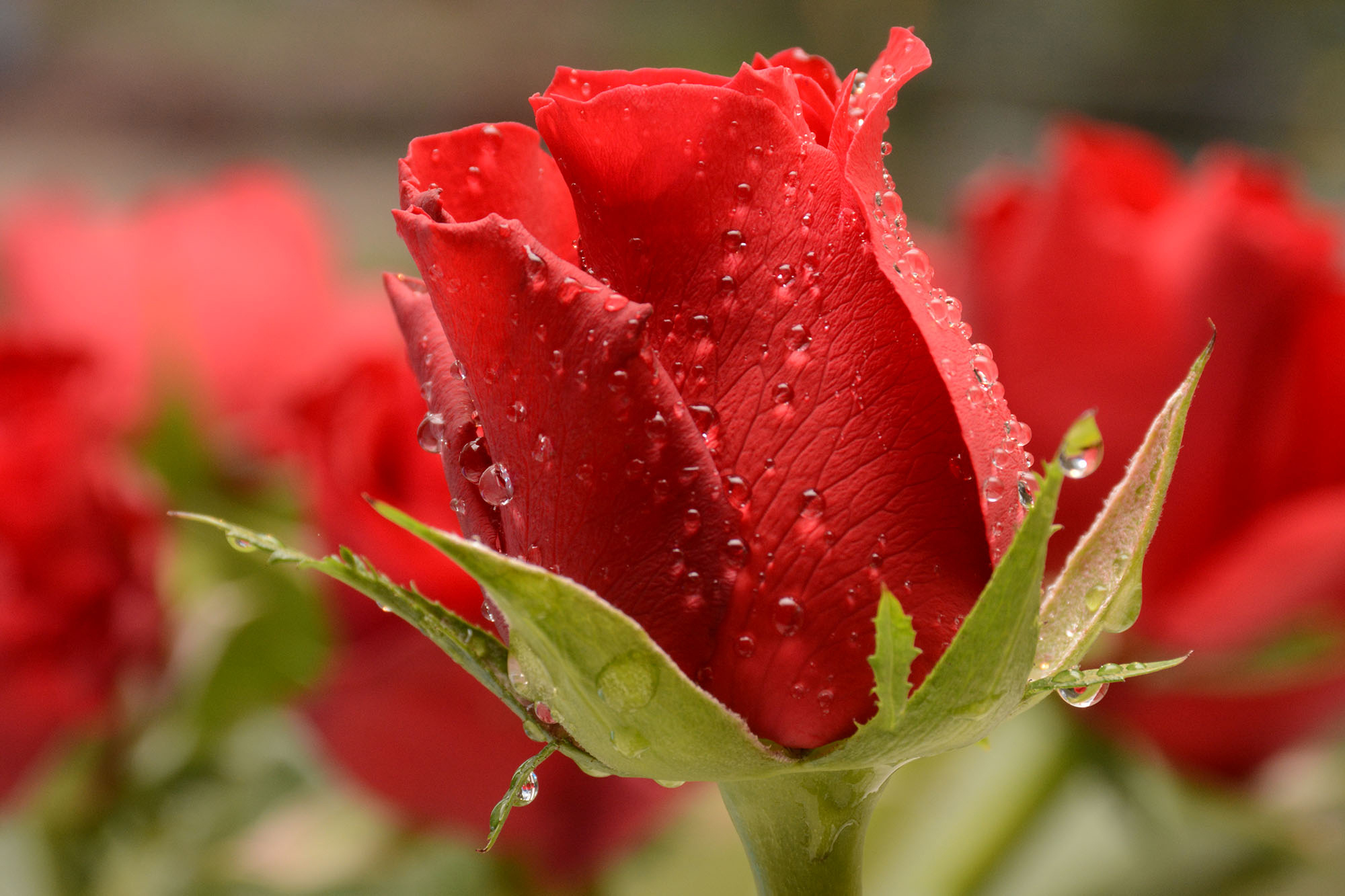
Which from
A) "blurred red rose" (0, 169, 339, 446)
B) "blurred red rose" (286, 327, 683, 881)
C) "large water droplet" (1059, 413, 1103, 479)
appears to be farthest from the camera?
"blurred red rose" (0, 169, 339, 446)

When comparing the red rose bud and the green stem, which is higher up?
the red rose bud

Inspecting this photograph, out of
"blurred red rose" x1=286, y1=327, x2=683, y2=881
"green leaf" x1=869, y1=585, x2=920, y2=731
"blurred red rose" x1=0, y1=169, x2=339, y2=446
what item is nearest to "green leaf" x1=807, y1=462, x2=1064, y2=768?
"green leaf" x1=869, y1=585, x2=920, y2=731

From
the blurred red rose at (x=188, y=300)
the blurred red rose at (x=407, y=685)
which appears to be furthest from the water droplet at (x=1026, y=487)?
the blurred red rose at (x=188, y=300)

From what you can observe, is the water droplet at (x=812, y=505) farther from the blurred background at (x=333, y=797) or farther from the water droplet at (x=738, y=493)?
the blurred background at (x=333, y=797)

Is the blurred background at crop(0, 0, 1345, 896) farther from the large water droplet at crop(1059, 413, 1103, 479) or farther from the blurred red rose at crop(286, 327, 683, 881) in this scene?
the large water droplet at crop(1059, 413, 1103, 479)

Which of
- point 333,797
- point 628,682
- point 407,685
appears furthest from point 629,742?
point 333,797
